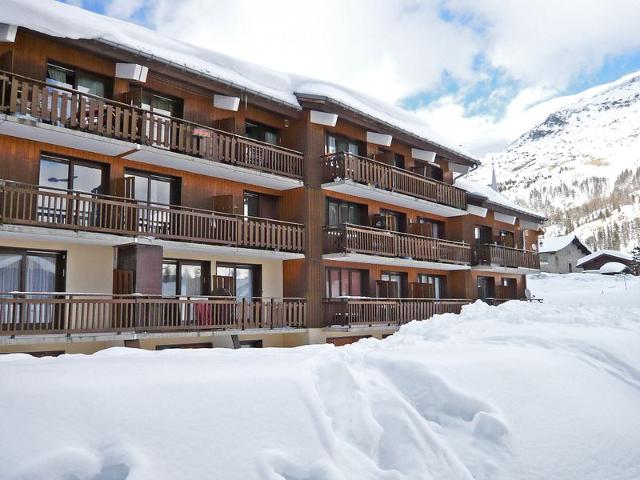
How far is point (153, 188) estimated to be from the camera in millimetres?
17172

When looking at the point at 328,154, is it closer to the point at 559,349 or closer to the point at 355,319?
the point at 355,319

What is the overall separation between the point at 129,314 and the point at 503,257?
20.9 metres

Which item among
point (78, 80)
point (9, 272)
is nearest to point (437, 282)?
point (78, 80)

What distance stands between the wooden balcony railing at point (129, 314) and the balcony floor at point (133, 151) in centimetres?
388

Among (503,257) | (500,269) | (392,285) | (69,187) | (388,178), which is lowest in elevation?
(392,285)

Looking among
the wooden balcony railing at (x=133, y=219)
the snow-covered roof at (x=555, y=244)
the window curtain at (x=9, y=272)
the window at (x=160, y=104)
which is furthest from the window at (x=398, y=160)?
the snow-covered roof at (x=555, y=244)

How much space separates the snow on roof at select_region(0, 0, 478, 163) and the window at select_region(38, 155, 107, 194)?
10.4 feet

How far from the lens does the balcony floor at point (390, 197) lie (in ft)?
68.9

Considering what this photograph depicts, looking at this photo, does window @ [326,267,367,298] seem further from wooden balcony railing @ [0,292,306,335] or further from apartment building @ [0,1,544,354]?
wooden balcony railing @ [0,292,306,335]

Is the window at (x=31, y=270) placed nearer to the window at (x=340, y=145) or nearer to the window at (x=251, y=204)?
the window at (x=251, y=204)

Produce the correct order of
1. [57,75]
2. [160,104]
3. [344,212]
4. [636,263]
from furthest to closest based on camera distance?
[636,263] → [344,212] → [160,104] → [57,75]

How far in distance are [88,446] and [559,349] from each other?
8369 millimetres

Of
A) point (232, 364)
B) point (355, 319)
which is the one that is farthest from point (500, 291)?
point (232, 364)

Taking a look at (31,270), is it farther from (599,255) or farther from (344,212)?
(599,255)
